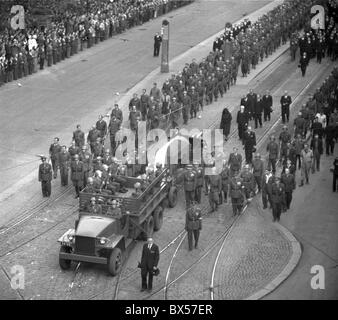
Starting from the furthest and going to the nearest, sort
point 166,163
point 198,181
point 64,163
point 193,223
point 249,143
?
point 249,143, point 64,163, point 166,163, point 198,181, point 193,223

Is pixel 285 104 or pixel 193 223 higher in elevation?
pixel 285 104

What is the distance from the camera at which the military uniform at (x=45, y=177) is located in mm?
26359

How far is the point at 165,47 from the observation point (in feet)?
133

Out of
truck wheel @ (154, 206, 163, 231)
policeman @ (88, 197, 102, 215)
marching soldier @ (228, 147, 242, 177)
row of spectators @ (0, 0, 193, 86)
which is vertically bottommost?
truck wheel @ (154, 206, 163, 231)

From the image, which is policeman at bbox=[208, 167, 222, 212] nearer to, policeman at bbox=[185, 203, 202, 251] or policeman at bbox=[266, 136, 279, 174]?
policeman at bbox=[185, 203, 202, 251]

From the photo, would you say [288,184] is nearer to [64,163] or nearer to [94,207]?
[94,207]

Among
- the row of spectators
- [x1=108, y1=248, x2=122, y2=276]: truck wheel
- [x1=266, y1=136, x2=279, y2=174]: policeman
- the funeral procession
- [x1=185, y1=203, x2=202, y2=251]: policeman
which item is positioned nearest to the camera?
[x1=108, y1=248, x2=122, y2=276]: truck wheel

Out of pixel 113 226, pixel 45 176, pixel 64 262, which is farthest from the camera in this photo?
pixel 45 176

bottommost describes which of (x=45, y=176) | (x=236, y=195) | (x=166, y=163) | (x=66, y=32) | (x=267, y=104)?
(x=236, y=195)

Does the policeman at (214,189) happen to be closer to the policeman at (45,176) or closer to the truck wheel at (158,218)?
the truck wheel at (158,218)

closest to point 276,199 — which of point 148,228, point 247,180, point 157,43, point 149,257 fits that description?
point 247,180

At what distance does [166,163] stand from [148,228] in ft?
13.8

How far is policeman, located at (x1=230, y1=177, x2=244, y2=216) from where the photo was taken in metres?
25.0

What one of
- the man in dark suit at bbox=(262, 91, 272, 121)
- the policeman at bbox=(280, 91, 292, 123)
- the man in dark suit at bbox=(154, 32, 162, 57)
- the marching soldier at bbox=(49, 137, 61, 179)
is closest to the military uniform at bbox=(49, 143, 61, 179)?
the marching soldier at bbox=(49, 137, 61, 179)
